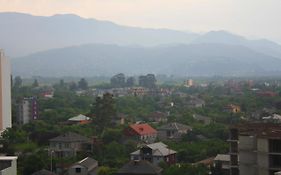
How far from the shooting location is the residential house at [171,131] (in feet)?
114

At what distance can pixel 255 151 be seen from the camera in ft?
49.5

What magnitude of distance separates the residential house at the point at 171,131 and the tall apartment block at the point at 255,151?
17.7 metres

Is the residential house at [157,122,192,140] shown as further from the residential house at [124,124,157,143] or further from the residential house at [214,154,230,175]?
the residential house at [214,154,230,175]

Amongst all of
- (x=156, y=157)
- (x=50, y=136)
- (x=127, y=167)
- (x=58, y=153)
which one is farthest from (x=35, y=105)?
(x=127, y=167)

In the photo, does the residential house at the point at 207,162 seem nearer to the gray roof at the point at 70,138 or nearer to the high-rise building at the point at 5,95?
the gray roof at the point at 70,138

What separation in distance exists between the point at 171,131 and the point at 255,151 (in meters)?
20.2

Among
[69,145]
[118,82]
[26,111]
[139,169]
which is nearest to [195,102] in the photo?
[26,111]

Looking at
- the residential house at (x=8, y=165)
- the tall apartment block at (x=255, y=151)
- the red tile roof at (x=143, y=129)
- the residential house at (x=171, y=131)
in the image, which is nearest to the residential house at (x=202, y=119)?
the residential house at (x=171, y=131)

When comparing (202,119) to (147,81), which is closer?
(202,119)

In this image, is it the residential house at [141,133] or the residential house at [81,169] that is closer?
the residential house at [81,169]

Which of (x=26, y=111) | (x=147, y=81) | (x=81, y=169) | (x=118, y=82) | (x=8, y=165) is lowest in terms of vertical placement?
(x=81, y=169)

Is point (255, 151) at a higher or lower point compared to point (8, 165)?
higher

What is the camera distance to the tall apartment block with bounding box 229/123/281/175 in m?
14.6

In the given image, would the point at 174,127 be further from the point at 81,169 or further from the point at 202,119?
the point at 81,169
